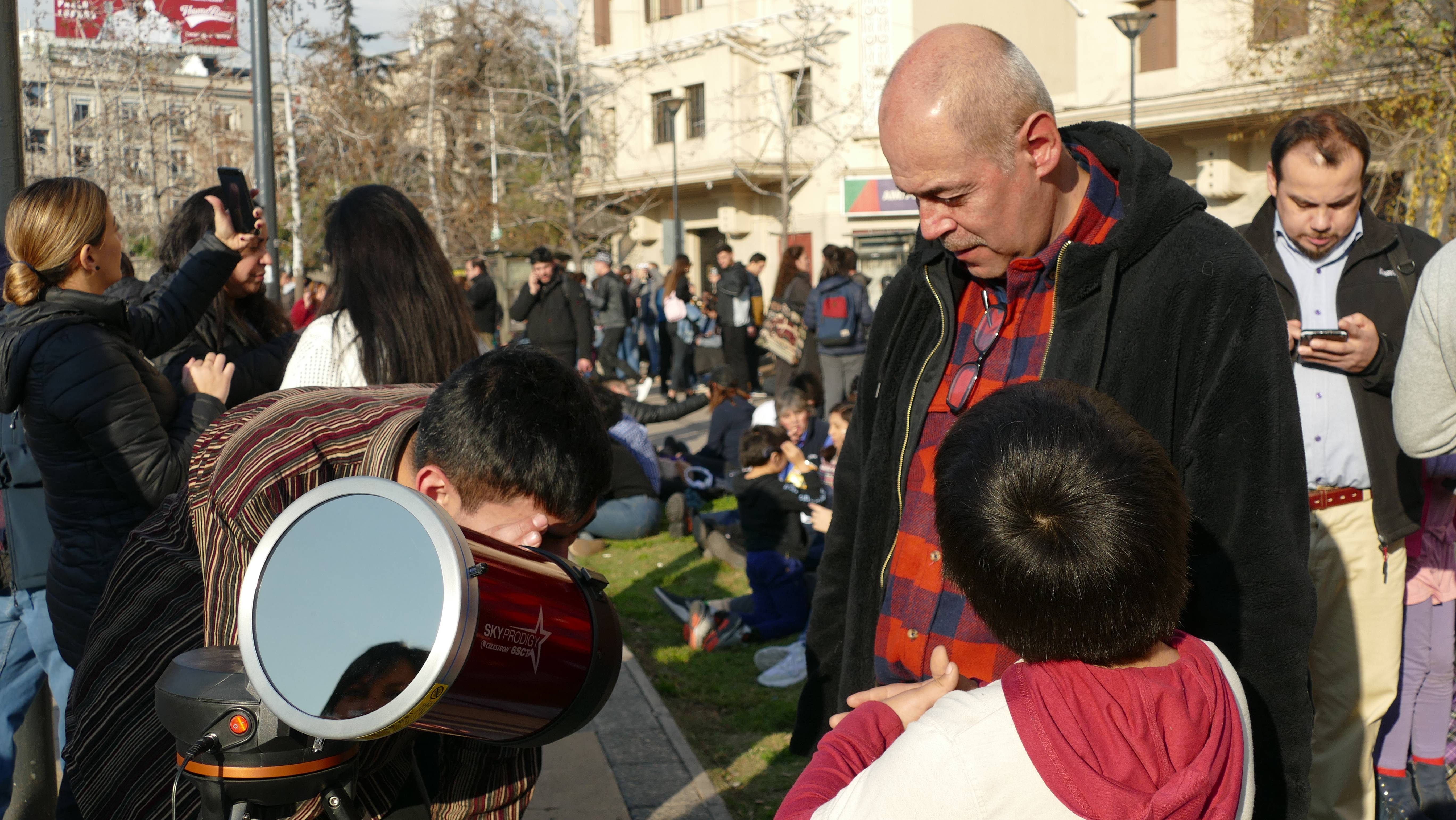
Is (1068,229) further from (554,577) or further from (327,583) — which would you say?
(327,583)

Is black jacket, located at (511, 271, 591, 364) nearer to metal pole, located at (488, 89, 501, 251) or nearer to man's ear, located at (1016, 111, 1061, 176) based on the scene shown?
man's ear, located at (1016, 111, 1061, 176)

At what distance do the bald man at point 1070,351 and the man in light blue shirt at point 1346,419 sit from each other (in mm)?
1560

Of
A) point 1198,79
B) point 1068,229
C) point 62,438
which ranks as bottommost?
point 62,438

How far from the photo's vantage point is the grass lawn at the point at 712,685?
4.32 meters

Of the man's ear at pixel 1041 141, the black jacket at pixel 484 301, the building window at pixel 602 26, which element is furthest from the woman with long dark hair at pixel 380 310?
the building window at pixel 602 26

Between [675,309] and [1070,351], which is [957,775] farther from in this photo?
[675,309]

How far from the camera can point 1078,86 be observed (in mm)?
22578

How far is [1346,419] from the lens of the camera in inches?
132

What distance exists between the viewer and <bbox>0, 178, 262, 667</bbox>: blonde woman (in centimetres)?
297

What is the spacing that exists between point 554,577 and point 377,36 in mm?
32899

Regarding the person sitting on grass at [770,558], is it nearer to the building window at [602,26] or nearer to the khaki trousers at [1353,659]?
the khaki trousers at [1353,659]

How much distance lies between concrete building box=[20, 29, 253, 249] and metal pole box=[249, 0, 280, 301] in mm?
9216

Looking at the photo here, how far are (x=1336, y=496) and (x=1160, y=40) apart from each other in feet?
66.7

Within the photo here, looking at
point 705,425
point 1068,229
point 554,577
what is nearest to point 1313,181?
point 1068,229
